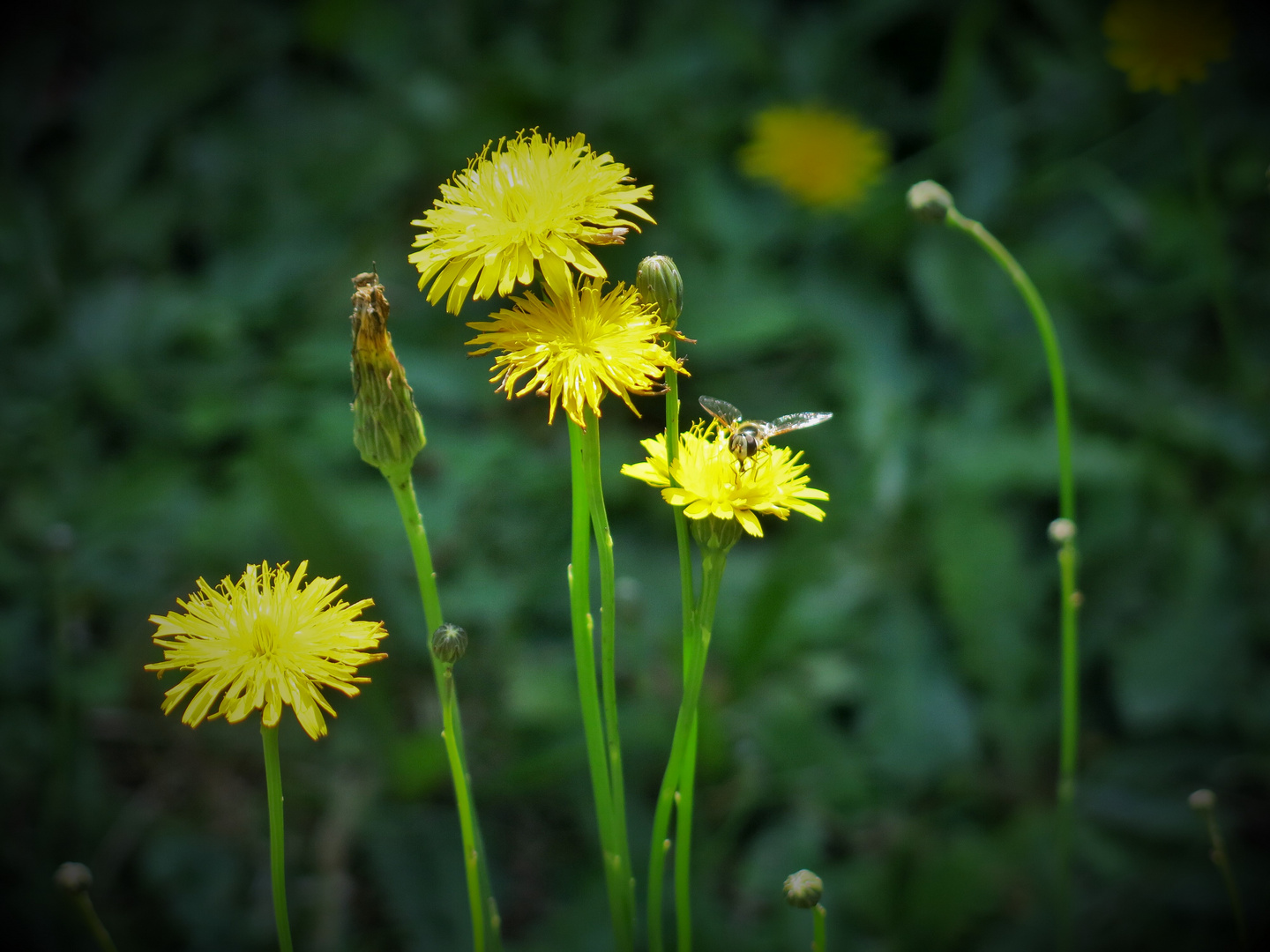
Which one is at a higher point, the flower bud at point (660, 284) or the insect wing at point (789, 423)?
the flower bud at point (660, 284)

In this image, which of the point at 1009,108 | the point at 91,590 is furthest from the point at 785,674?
the point at 1009,108

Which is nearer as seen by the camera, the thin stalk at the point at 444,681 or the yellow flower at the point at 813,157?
the thin stalk at the point at 444,681

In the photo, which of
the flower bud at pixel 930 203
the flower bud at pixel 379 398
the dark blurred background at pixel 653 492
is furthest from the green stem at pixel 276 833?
the dark blurred background at pixel 653 492

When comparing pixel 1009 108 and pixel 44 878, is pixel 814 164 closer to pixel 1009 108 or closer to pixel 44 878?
pixel 1009 108

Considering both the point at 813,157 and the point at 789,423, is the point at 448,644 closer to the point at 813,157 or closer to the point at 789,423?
the point at 789,423

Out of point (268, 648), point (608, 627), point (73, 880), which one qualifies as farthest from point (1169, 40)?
point (73, 880)

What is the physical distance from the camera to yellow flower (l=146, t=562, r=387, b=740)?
0.52 m

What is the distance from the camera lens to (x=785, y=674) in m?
1.57

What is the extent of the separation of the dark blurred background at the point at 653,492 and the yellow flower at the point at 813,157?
7 centimetres

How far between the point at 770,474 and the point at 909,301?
1614 mm

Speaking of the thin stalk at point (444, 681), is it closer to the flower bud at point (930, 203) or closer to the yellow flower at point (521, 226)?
the yellow flower at point (521, 226)

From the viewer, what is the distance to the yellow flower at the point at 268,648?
1.71 ft

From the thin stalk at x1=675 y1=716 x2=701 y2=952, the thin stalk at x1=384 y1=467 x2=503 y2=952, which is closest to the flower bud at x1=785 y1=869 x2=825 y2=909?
the thin stalk at x1=675 y1=716 x2=701 y2=952

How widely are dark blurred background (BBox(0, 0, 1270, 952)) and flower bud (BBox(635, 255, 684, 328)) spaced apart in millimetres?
742
